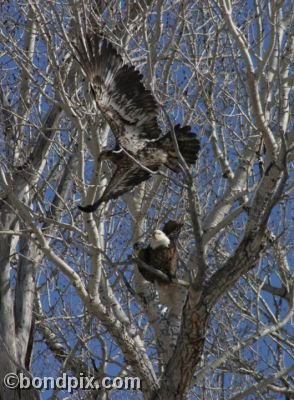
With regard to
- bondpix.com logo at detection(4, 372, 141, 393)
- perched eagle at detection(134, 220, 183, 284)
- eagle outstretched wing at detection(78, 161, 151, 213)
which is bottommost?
bondpix.com logo at detection(4, 372, 141, 393)

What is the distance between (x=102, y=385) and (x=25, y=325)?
103cm

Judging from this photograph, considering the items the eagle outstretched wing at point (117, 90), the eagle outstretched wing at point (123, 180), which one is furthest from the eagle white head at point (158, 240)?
the eagle outstretched wing at point (117, 90)

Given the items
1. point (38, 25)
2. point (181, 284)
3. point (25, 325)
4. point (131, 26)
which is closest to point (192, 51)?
point (131, 26)

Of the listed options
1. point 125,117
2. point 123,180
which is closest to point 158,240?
point 123,180

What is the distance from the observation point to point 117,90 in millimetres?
5883

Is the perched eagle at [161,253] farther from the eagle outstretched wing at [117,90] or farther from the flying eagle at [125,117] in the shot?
the eagle outstretched wing at [117,90]

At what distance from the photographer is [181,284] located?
550 cm

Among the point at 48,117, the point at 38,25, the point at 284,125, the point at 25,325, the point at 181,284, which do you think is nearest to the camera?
the point at 284,125

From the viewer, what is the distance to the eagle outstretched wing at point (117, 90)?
18.7ft

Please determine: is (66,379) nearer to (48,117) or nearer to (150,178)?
(150,178)

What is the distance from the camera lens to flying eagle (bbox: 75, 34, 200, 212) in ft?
18.8

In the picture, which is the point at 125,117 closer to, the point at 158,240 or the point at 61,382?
the point at 158,240

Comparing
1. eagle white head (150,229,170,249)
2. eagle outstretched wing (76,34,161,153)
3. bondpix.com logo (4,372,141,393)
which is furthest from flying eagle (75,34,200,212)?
bondpix.com logo (4,372,141,393)

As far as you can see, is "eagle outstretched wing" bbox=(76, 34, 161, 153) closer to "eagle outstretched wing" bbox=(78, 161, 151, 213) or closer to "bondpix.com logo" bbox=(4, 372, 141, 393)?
"eagle outstretched wing" bbox=(78, 161, 151, 213)
